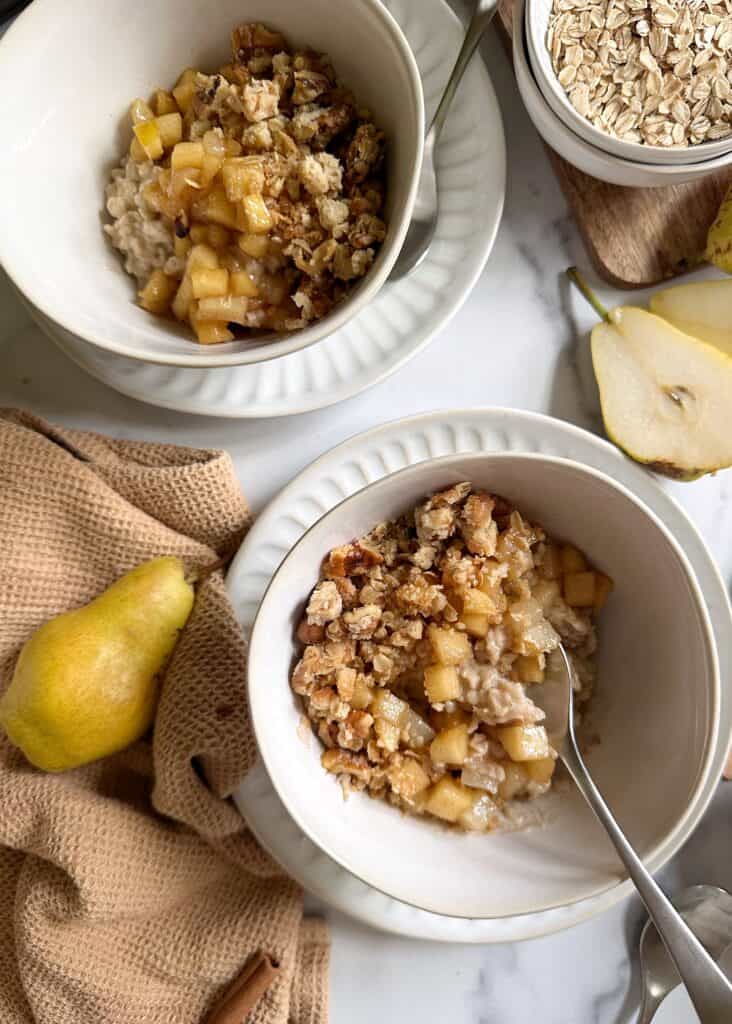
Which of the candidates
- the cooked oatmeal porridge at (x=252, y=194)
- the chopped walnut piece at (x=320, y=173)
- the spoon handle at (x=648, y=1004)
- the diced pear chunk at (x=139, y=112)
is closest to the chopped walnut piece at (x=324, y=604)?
the cooked oatmeal porridge at (x=252, y=194)

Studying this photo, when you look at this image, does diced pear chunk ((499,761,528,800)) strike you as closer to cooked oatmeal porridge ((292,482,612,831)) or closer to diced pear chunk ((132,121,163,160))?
cooked oatmeal porridge ((292,482,612,831))

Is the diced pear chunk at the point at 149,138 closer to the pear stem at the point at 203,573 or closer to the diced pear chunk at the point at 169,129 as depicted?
the diced pear chunk at the point at 169,129

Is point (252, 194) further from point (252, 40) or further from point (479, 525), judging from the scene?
point (479, 525)

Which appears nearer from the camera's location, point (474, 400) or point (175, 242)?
point (175, 242)

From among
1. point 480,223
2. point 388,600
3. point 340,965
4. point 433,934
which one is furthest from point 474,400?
point 340,965

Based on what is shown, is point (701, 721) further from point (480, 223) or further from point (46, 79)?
point (46, 79)

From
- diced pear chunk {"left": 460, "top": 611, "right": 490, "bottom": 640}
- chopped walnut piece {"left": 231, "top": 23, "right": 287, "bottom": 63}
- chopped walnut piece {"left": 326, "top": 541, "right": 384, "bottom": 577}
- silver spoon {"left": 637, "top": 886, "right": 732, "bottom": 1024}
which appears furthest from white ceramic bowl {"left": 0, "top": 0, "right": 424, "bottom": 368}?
silver spoon {"left": 637, "top": 886, "right": 732, "bottom": 1024}
